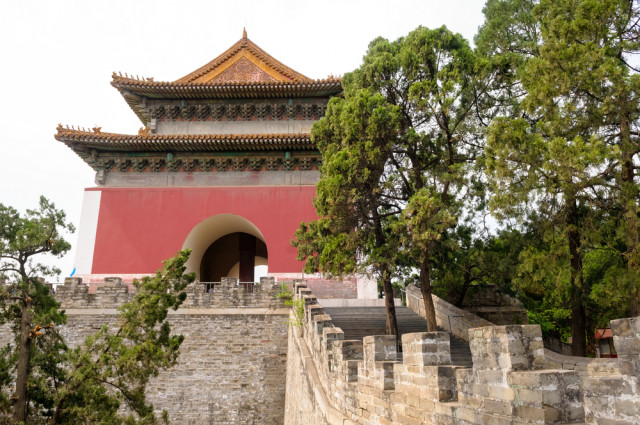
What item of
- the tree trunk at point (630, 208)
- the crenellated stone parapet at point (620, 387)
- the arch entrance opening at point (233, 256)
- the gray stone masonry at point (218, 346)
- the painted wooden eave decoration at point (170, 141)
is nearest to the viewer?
the crenellated stone parapet at point (620, 387)

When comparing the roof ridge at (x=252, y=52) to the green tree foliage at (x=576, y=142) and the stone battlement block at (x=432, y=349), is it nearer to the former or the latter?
the green tree foliage at (x=576, y=142)

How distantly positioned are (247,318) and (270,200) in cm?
380

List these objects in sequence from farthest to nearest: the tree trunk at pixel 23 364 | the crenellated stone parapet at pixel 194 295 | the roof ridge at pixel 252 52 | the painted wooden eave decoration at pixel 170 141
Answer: the roof ridge at pixel 252 52
the painted wooden eave decoration at pixel 170 141
the crenellated stone parapet at pixel 194 295
the tree trunk at pixel 23 364

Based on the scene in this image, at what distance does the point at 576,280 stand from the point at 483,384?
19.4ft

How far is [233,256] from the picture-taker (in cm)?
1809

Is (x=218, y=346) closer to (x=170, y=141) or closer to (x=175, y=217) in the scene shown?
(x=175, y=217)

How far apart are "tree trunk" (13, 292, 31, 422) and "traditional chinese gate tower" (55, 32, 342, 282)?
612 cm

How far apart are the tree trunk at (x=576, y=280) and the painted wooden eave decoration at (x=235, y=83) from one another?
8.02 meters

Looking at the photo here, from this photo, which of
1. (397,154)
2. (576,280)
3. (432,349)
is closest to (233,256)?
(397,154)

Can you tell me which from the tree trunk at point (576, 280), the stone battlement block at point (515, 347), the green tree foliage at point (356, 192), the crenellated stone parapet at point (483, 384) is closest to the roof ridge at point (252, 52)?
the green tree foliage at point (356, 192)

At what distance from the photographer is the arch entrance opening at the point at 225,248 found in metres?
13.4

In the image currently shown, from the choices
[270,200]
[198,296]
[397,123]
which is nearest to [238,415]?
[198,296]

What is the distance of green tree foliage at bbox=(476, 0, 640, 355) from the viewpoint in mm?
6340

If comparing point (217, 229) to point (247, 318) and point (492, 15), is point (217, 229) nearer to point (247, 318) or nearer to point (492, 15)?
point (247, 318)
